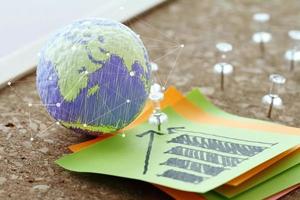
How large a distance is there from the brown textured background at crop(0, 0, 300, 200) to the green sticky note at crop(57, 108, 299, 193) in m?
0.02

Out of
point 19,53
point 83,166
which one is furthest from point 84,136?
point 19,53

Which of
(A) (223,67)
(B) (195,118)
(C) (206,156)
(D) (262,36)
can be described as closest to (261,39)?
(D) (262,36)

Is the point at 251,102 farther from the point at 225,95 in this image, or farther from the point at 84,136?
the point at 84,136

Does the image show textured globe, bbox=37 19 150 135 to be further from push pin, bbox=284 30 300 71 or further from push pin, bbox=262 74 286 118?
push pin, bbox=284 30 300 71

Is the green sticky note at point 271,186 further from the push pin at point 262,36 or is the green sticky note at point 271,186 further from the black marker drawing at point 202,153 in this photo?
the push pin at point 262,36

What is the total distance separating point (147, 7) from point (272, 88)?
320 millimetres

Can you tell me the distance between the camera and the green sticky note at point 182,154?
24.1 inches

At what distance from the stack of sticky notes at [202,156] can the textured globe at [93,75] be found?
4 cm

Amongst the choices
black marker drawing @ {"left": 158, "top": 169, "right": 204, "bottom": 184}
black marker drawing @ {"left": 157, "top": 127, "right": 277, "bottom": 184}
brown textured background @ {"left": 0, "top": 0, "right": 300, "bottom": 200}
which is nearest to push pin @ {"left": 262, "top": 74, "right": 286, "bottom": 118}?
brown textured background @ {"left": 0, "top": 0, "right": 300, "bottom": 200}

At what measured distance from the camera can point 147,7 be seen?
1.08 meters

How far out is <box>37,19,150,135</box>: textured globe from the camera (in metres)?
0.64

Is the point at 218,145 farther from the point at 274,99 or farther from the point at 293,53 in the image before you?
the point at 293,53

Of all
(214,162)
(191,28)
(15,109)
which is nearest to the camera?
(214,162)

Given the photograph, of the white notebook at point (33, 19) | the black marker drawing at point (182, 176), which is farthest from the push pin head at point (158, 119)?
the white notebook at point (33, 19)
